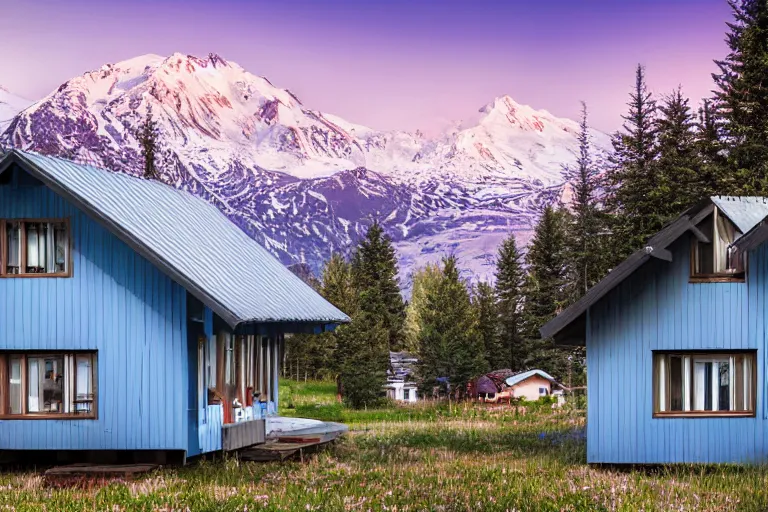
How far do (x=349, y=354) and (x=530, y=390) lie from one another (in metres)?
13.8

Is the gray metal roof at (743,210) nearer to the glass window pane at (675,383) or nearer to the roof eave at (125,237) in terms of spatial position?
the glass window pane at (675,383)

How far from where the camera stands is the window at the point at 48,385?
22.6 m

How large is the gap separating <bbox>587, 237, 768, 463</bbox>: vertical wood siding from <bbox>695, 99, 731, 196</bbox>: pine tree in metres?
22.3

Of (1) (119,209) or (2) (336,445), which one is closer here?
(1) (119,209)

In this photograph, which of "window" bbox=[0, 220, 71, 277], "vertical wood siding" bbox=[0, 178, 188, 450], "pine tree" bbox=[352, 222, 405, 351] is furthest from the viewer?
"pine tree" bbox=[352, 222, 405, 351]

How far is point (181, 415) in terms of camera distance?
22109mm

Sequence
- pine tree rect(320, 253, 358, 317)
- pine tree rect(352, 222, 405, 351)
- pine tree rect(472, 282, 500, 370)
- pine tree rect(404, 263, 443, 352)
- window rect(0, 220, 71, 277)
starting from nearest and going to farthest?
window rect(0, 220, 71, 277), pine tree rect(472, 282, 500, 370), pine tree rect(320, 253, 358, 317), pine tree rect(404, 263, 443, 352), pine tree rect(352, 222, 405, 351)

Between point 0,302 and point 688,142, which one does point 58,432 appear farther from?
point 688,142

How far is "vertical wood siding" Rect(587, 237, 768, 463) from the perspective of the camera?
22.7m

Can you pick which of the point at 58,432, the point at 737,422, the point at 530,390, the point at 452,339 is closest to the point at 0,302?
the point at 58,432

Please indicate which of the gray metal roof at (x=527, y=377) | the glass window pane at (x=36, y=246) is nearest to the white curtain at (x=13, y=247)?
the glass window pane at (x=36, y=246)

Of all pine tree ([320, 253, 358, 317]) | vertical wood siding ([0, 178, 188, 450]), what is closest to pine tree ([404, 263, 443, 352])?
pine tree ([320, 253, 358, 317])

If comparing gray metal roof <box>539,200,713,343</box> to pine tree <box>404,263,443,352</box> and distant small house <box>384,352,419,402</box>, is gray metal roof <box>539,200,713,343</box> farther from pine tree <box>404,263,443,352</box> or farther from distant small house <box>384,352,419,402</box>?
pine tree <box>404,263,443,352</box>

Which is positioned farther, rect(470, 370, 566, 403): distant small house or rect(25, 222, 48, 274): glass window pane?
rect(470, 370, 566, 403): distant small house
